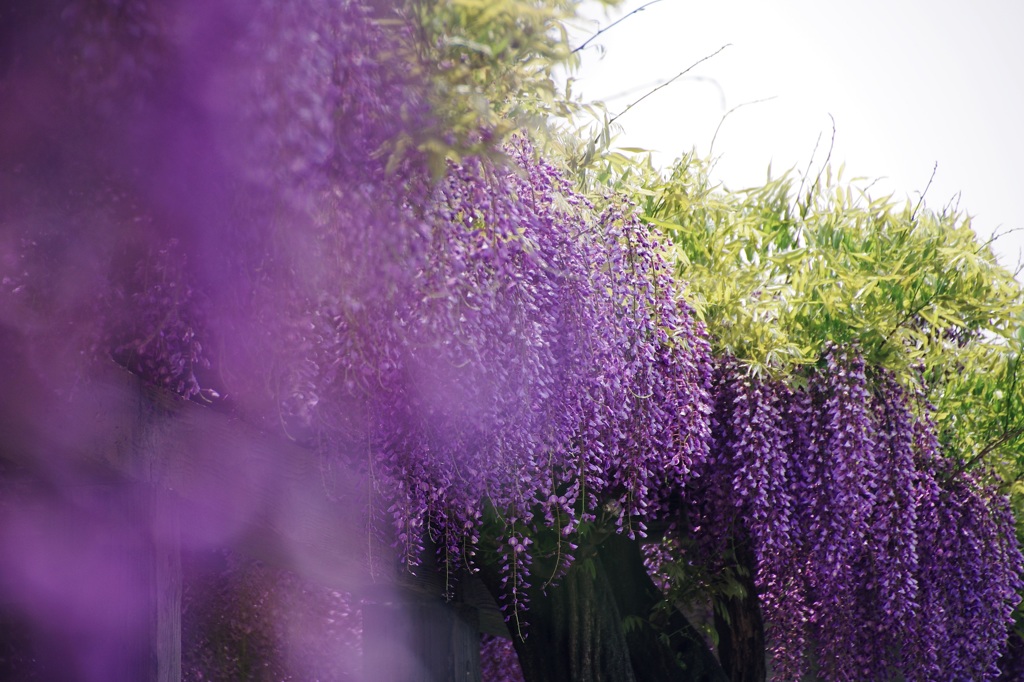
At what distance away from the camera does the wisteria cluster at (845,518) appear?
6242mm

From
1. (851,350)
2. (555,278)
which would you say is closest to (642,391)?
(555,278)

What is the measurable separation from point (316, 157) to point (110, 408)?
115 centimetres

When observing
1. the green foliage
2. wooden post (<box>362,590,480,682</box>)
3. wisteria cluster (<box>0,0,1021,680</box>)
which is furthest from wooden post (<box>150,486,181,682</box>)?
wooden post (<box>362,590,480,682</box>)

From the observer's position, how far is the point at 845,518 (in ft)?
20.8

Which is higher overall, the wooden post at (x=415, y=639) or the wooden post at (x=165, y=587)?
the wooden post at (x=415, y=639)

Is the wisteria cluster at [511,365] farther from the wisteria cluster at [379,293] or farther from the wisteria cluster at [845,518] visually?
the wisteria cluster at [845,518]

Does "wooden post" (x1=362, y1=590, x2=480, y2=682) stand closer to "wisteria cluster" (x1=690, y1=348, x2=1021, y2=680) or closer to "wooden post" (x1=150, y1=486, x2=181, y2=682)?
"wisteria cluster" (x1=690, y1=348, x2=1021, y2=680)

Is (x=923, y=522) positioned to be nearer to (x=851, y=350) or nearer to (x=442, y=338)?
(x=851, y=350)

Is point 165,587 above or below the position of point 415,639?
below

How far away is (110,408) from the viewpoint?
134 inches

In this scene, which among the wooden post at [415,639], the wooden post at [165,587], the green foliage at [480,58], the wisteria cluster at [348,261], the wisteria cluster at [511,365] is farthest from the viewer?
the wooden post at [415,639]

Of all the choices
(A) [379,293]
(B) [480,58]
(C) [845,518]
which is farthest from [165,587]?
(C) [845,518]

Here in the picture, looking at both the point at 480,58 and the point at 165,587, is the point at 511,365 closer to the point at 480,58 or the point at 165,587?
the point at 165,587

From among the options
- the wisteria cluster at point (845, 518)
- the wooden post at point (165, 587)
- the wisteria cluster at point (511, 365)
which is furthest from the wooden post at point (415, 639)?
the wooden post at point (165, 587)
